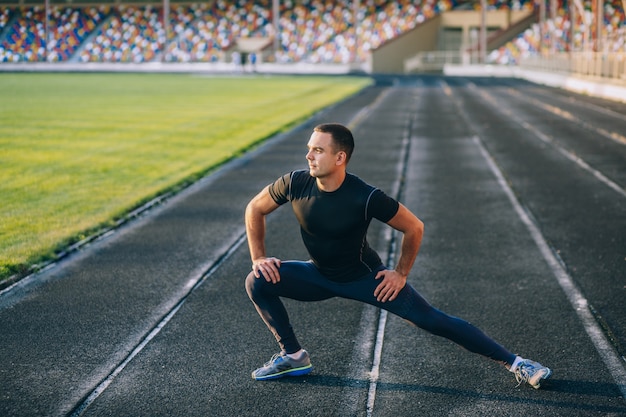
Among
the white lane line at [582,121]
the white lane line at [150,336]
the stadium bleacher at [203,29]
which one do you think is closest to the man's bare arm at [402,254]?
the white lane line at [150,336]

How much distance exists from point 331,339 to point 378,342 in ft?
1.08

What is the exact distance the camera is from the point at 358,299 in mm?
5180

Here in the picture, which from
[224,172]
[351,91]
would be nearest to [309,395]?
[224,172]

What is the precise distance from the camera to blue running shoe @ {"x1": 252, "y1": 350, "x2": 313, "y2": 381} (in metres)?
5.29

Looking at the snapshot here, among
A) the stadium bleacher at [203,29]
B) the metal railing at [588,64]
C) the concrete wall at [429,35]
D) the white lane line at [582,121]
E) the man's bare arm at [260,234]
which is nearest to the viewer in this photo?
the man's bare arm at [260,234]

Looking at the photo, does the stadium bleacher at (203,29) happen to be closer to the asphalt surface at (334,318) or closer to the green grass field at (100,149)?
the green grass field at (100,149)

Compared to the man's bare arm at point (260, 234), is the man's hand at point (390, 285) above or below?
below

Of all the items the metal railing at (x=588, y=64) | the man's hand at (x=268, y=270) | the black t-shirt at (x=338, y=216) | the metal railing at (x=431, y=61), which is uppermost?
→ the metal railing at (x=431, y=61)

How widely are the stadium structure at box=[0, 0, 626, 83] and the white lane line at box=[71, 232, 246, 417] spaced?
61.9 m

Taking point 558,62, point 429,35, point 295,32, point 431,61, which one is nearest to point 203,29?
point 295,32

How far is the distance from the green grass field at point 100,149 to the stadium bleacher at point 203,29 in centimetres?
4532

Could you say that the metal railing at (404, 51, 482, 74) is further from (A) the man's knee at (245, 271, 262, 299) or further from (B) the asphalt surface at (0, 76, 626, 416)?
(A) the man's knee at (245, 271, 262, 299)

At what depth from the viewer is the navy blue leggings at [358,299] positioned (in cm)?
505

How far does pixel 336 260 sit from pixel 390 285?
0.35 meters
